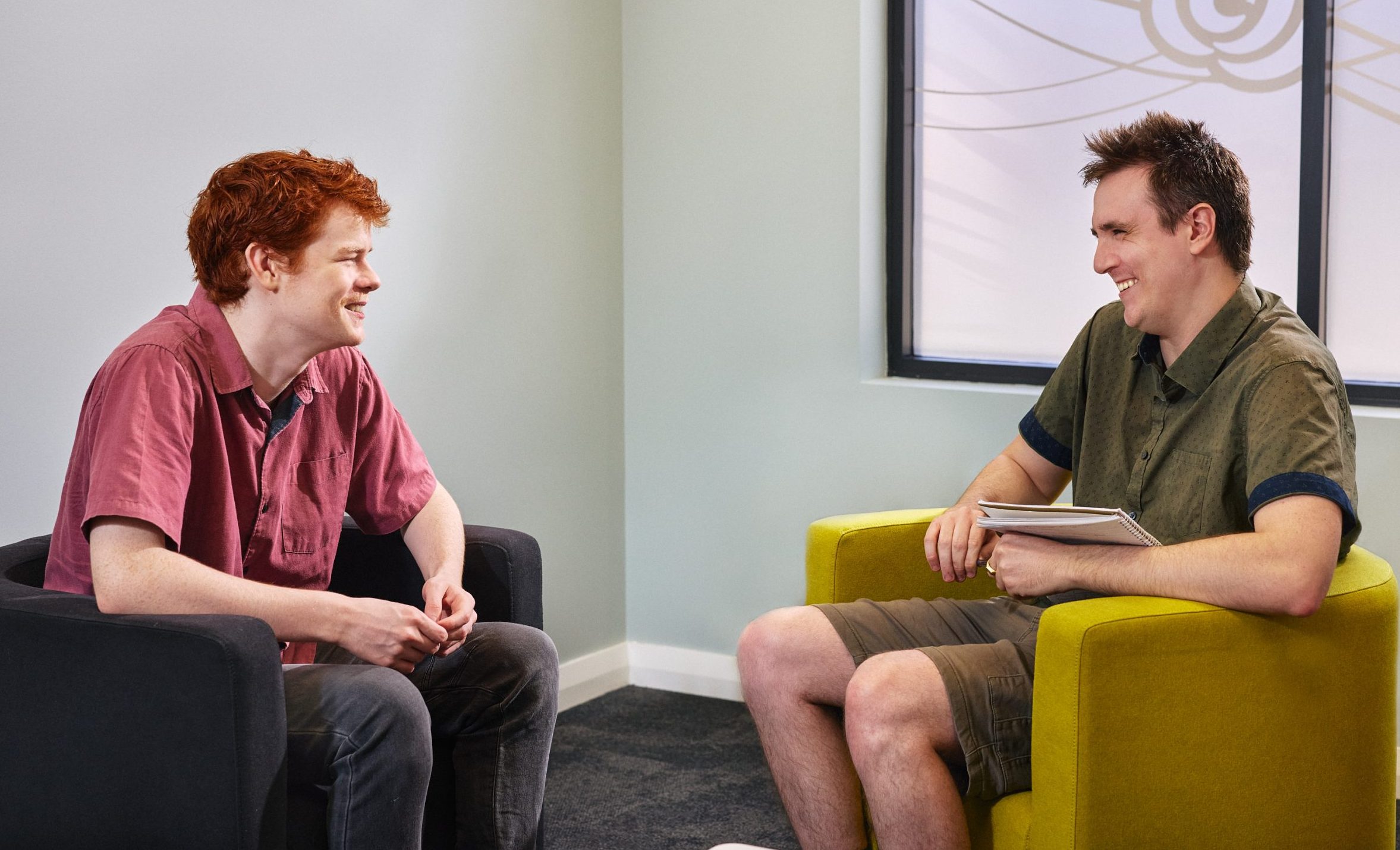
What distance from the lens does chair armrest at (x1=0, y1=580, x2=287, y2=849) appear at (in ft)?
4.72

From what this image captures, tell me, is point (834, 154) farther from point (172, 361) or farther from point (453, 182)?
point (172, 361)

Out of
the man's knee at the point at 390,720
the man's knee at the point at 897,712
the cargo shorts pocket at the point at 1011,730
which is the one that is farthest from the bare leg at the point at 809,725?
the man's knee at the point at 390,720

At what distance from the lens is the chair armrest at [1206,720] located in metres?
1.60

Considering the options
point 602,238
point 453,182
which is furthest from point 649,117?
point 453,182

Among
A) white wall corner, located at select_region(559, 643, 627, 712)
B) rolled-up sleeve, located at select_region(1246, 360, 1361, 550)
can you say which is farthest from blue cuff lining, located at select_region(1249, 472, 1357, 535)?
white wall corner, located at select_region(559, 643, 627, 712)

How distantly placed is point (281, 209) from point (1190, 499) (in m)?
1.35

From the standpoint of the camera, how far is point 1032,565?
1887mm

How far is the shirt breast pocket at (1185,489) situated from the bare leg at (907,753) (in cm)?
43

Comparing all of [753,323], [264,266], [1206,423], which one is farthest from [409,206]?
[1206,423]

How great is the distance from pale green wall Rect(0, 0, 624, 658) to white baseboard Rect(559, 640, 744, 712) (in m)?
0.06

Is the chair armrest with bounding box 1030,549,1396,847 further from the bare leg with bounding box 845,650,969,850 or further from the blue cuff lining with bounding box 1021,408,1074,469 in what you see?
the blue cuff lining with bounding box 1021,408,1074,469

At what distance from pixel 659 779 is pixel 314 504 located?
3.69ft

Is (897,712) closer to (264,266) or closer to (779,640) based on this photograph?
(779,640)

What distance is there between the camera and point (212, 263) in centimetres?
178
